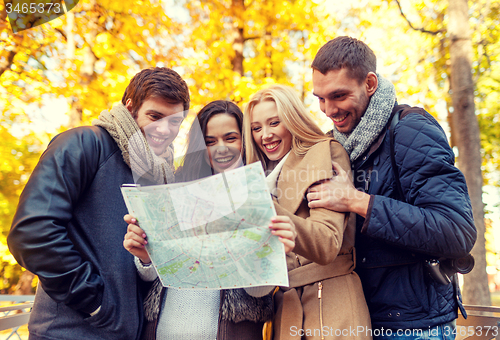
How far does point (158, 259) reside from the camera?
4.86 ft

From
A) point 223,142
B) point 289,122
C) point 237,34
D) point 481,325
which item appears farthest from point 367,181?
point 237,34

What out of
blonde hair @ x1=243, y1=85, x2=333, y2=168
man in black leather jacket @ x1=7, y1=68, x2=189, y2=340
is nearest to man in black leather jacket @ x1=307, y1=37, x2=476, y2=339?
blonde hair @ x1=243, y1=85, x2=333, y2=168

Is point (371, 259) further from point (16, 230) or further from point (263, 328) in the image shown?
point (16, 230)

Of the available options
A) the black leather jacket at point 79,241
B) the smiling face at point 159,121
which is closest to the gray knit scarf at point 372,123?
the smiling face at point 159,121

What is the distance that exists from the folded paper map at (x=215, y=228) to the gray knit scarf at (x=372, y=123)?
840 mm

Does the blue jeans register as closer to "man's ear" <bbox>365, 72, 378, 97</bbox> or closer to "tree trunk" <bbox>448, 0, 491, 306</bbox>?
"man's ear" <bbox>365, 72, 378, 97</bbox>

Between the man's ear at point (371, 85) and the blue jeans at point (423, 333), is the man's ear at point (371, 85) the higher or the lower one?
the higher one

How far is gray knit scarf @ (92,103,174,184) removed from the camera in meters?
1.60

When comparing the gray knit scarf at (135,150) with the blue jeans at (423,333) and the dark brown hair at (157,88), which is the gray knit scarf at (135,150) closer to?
the dark brown hair at (157,88)

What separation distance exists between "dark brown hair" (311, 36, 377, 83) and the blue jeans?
1.32m

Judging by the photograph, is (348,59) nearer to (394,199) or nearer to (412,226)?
(394,199)

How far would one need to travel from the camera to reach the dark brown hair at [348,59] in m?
1.96

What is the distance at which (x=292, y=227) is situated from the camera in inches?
53.6

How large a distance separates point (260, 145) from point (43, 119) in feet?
13.4
